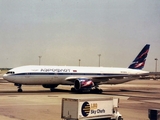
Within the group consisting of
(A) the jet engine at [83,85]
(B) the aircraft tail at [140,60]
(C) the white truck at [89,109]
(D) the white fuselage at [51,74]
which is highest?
(B) the aircraft tail at [140,60]

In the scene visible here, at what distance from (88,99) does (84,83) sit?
87.8 feet

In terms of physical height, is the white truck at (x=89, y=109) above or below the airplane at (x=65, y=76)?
below

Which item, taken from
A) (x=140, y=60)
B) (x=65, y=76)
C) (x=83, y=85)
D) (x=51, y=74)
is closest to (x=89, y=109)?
(x=83, y=85)

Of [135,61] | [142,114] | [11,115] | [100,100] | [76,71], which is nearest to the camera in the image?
[100,100]

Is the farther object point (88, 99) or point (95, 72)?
point (95, 72)

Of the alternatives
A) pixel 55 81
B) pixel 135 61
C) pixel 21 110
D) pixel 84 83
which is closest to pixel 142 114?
pixel 21 110

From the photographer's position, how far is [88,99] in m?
16.5

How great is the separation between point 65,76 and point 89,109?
29.4 meters

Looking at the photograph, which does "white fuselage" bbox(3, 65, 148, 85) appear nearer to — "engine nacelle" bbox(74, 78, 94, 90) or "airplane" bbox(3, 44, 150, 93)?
"airplane" bbox(3, 44, 150, 93)

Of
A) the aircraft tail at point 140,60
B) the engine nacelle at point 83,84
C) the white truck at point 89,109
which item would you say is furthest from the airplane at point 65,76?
the white truck at point 89,109

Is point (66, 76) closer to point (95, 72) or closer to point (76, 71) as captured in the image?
point (76, 71)

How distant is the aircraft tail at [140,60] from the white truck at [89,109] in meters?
38.2

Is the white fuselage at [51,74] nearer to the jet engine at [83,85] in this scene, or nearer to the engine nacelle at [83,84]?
the engine nacelle at [83,84]

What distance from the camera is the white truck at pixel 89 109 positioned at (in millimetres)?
15961
